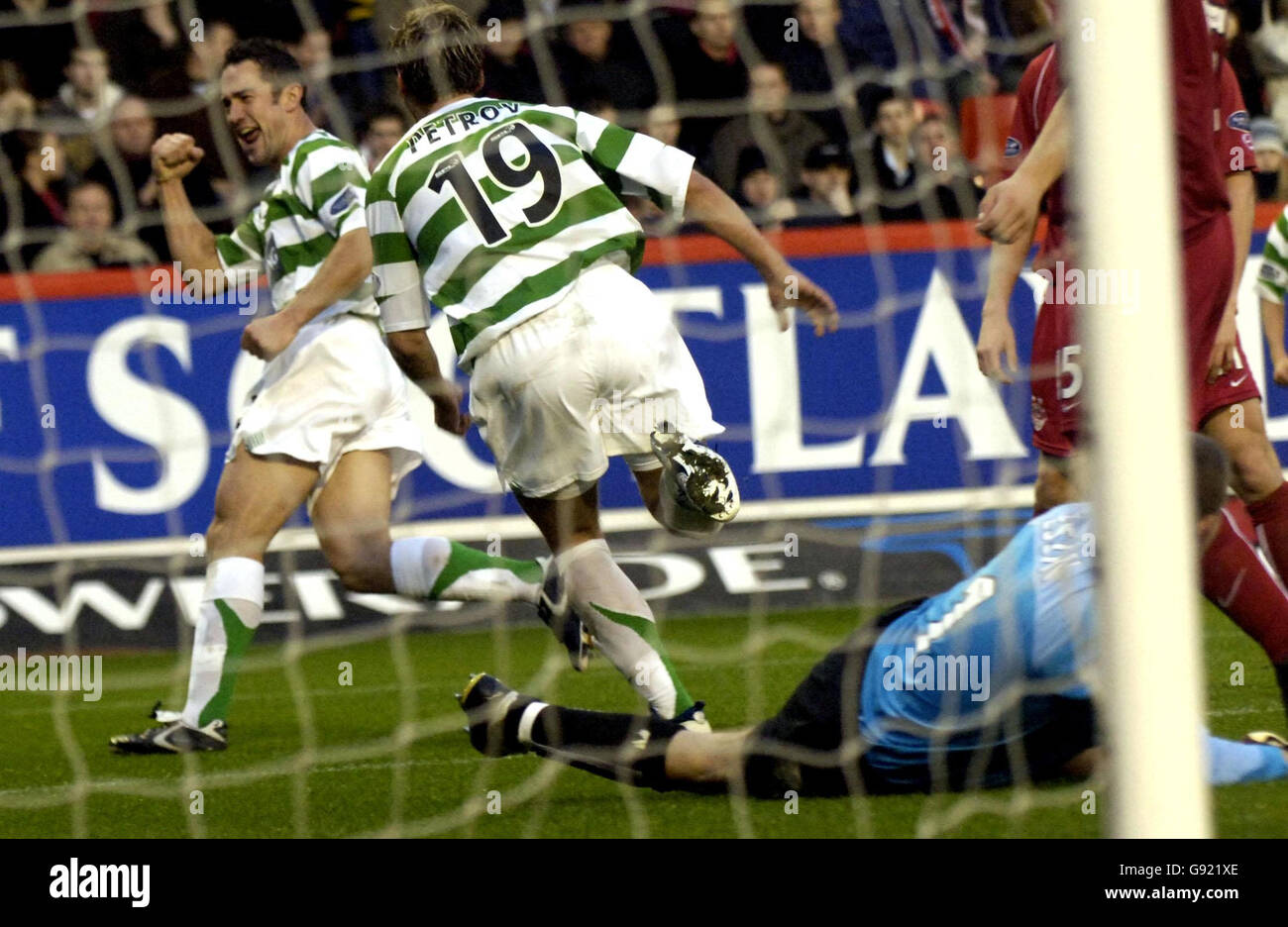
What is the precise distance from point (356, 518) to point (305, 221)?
32.6 inches

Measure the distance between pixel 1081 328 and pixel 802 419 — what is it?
15.9ft

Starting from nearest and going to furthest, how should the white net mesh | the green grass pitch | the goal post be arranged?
the goal post < the green grass pitch < the white net mesh

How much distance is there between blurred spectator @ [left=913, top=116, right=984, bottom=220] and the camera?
23.1ft

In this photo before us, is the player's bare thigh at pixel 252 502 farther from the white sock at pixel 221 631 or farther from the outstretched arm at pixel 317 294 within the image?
the outstretched arm at pixel 317 294

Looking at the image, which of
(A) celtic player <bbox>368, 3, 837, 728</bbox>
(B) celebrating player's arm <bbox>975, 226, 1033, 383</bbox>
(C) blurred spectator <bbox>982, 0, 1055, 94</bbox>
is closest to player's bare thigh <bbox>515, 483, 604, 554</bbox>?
(A) celtic player <bbox>368, 3, 837, 728</bbox>

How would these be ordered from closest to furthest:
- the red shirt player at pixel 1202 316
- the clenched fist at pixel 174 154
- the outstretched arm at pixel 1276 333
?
the red shirt player at pixel 1202 316
the clenched fist at pixel 174 154
the outstretched arm at pixel 1276 333

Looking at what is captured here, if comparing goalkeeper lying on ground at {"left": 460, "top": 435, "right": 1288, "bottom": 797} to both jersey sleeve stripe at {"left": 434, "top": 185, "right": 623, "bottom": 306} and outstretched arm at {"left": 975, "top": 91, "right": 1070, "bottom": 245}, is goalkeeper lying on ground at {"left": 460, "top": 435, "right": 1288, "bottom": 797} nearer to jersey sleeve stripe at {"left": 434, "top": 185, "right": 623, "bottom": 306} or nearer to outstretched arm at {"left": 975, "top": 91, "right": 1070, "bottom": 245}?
outstretched arm at {"left": 975, "top": 91, "right": 1070, "bottom": 245}

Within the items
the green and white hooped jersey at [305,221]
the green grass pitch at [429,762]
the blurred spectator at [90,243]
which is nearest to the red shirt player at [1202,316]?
the green grass pitch at [429,762]

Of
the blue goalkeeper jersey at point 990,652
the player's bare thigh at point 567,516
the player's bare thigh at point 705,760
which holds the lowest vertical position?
the player's bare thigh at point 705,760

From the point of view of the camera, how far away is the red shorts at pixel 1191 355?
13.1 ft

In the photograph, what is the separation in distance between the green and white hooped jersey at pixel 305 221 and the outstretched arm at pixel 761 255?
1.13 metres

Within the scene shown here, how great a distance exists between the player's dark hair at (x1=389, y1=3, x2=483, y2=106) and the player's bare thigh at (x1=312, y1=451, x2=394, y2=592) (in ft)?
4.22

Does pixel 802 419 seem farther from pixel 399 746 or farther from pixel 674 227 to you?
pixel 399 746

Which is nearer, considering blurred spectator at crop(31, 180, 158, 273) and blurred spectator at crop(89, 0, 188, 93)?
blurred spectator at crop(31, 180, 158, 273)
